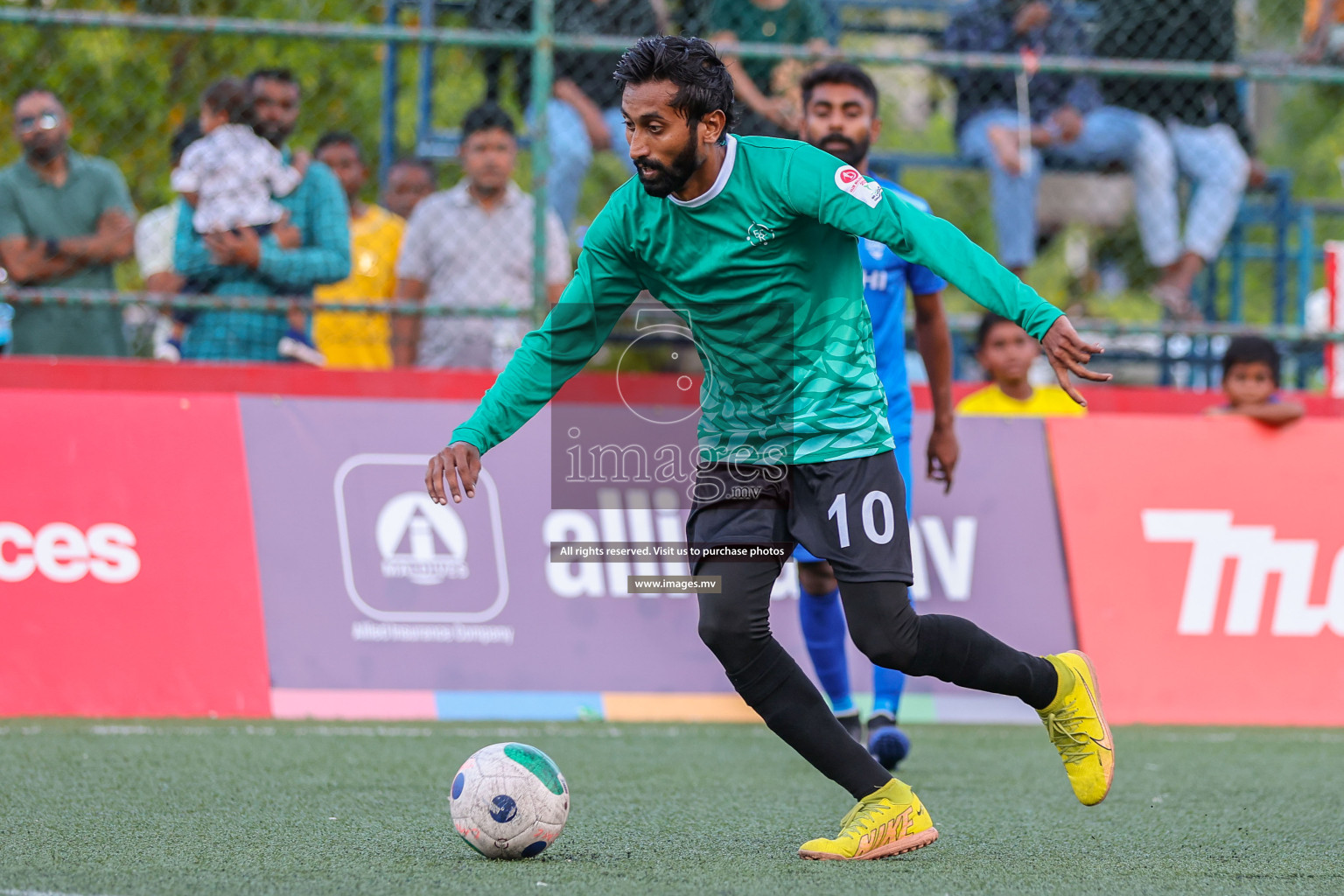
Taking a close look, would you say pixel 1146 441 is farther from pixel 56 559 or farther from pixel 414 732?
pixel 56 559

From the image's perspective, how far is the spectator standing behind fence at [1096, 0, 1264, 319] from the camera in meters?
9.08

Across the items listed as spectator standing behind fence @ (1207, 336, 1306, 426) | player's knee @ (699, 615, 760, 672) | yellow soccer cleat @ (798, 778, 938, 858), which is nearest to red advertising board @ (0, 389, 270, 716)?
player's knee @ (699, 615, 760, 672)

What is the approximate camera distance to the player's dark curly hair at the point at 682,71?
3.71m

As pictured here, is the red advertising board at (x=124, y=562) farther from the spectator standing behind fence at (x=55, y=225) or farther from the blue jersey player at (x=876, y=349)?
the blue jersey player at (x=876, y=349)

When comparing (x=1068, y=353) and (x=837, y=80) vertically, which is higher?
(x=837, y=80)

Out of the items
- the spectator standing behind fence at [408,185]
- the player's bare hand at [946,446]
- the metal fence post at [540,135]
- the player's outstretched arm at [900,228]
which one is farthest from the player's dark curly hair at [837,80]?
the spectator standing behind fence at [408,185]

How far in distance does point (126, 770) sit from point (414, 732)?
1.57m

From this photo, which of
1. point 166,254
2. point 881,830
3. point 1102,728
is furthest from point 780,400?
point 166,254

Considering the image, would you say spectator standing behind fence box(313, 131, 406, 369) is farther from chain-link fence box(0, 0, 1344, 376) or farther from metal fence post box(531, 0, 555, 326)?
metal fence post box(531, 0, 555, 326)

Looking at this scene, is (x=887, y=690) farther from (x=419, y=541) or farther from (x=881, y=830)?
(x=419, y=541)

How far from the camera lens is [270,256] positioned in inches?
308

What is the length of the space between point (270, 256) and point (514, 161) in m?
1.47

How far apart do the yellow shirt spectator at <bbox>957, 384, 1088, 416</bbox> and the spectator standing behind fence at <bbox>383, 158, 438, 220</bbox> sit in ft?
11.8

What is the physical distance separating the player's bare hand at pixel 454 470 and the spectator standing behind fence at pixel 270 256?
4242 mm
